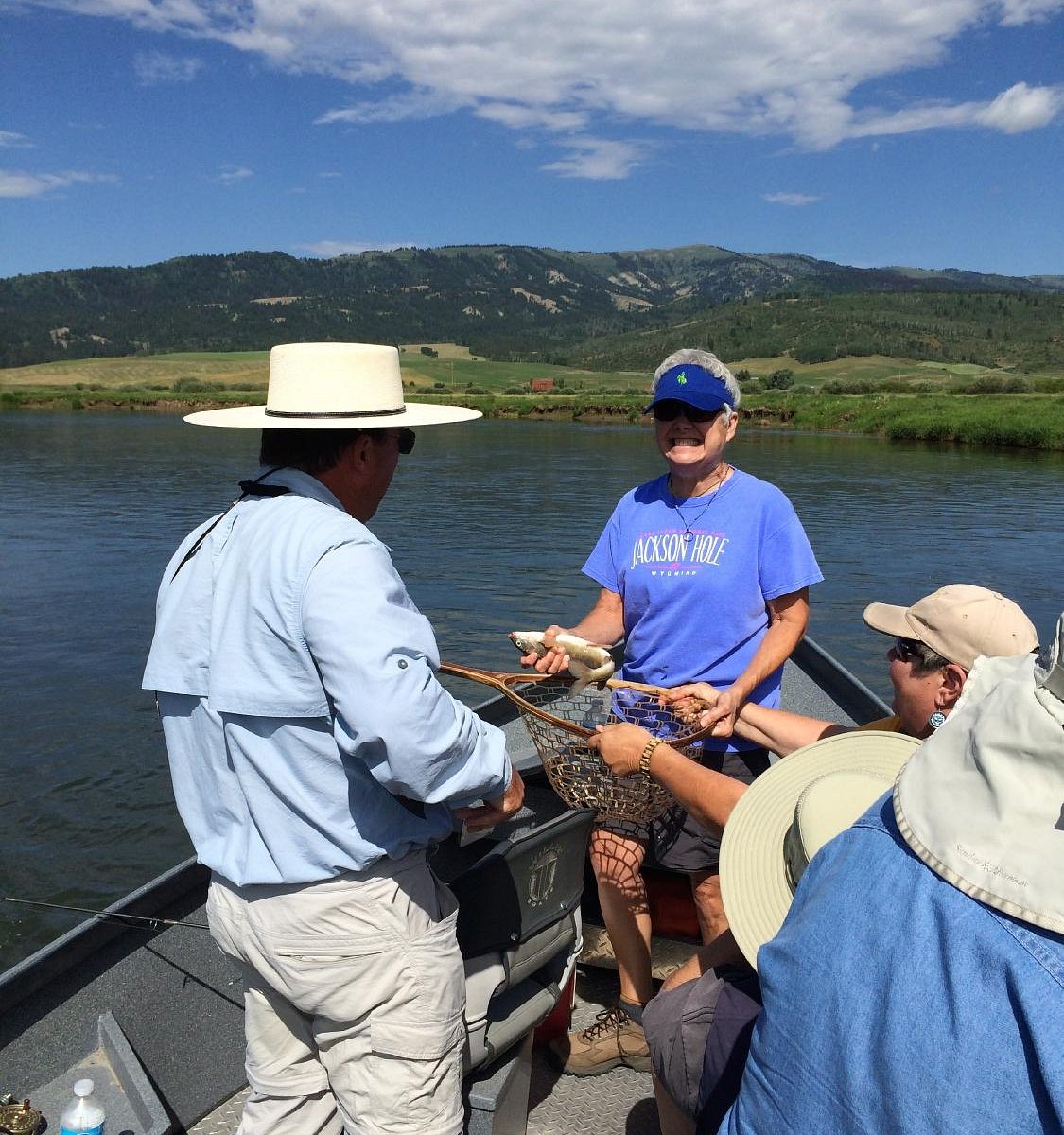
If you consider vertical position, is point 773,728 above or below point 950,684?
below

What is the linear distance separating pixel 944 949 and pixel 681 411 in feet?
7.68

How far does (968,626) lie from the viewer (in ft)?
7.47

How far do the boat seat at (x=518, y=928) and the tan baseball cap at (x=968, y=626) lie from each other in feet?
3.45

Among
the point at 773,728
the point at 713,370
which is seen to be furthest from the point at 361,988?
the point at 713,370

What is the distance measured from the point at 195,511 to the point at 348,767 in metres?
24.6

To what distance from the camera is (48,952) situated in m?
3.30

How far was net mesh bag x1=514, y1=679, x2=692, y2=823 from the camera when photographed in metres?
2.74

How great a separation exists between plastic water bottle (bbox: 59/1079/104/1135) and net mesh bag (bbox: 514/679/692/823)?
1.39 meters

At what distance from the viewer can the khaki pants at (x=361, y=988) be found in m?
2.02

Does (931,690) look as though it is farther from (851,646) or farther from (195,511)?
(195,511)

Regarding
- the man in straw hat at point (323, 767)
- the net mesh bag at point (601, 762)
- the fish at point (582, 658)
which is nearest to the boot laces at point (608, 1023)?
the net mesh bag at point (601, 762)

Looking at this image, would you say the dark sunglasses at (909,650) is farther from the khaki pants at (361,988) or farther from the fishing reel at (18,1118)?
the fishing reel at (18,1118)

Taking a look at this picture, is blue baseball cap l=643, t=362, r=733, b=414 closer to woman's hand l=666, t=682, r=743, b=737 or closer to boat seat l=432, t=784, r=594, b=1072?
woman's hand l=666, t=682, r=743, b=737

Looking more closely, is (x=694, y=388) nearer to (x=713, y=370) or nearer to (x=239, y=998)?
(x=713, y=370)
